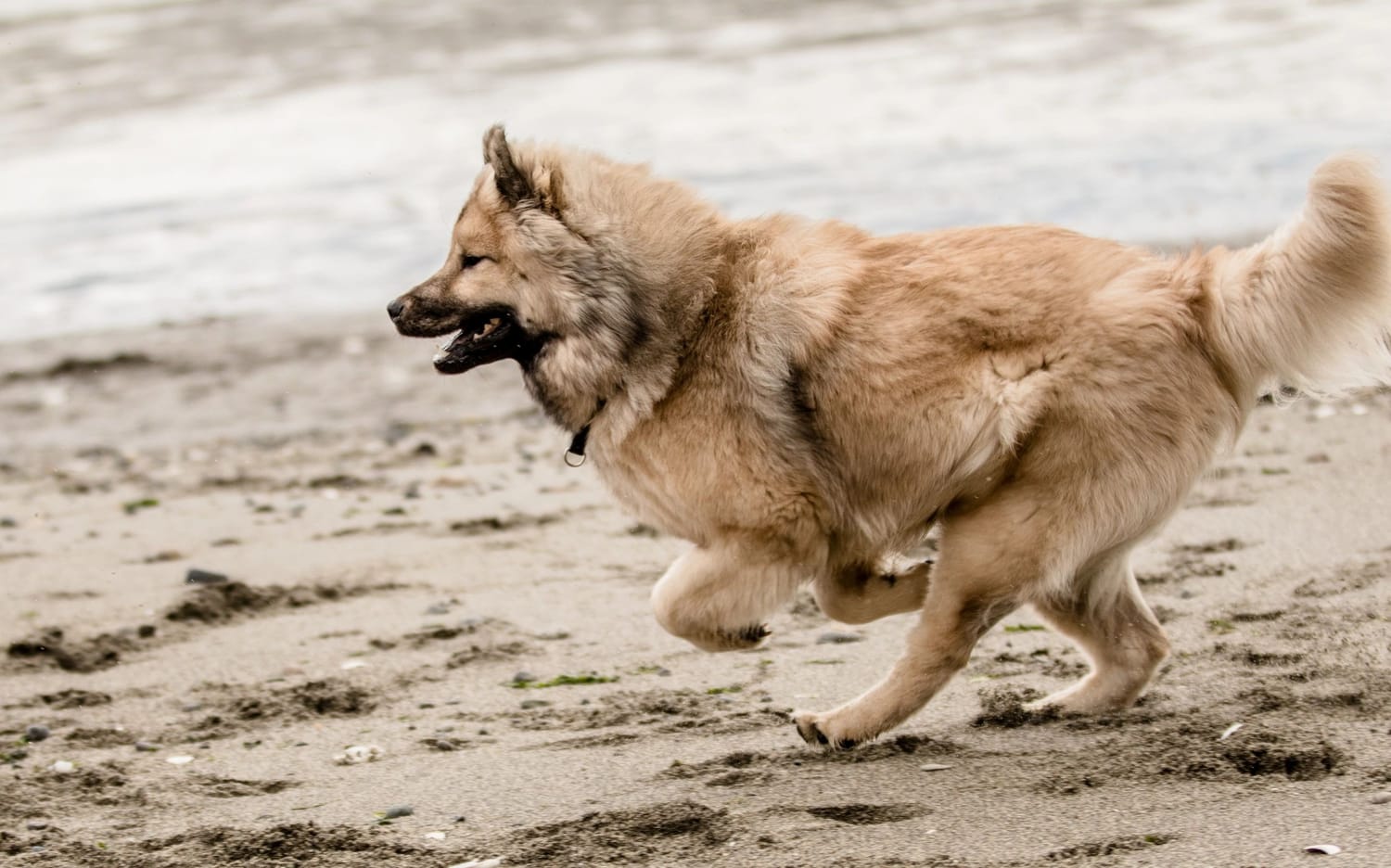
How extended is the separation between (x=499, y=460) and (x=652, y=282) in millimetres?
3361

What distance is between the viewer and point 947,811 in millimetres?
3883

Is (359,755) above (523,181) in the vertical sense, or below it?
below

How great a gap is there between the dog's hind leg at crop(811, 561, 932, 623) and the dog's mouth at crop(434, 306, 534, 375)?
42.6 inches

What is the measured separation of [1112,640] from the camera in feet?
15.0

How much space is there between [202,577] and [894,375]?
10.2 feet

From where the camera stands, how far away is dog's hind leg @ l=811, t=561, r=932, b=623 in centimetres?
470

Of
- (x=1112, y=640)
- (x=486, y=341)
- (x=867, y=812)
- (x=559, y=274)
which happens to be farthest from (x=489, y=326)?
(x=1112, y=640)

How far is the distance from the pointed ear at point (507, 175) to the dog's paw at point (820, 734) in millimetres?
1590

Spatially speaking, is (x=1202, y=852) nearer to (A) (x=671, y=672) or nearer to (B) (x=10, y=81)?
(A) (x=671, y=672)

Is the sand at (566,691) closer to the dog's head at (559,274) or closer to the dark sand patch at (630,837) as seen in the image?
the dark sand patch at (630,837)

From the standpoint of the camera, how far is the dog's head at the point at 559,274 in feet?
14.9

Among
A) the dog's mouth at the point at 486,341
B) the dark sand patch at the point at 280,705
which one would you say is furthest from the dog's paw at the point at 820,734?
the dark sand patch at the point at 280,705

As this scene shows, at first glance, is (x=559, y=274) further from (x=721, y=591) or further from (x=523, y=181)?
(x=721, y=591)

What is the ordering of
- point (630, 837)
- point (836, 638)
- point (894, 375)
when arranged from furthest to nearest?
point (836, 638) < point (894, 375) < point (630, 837)
